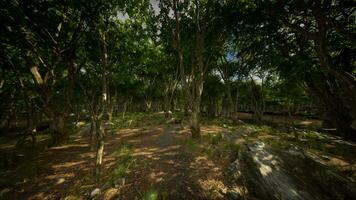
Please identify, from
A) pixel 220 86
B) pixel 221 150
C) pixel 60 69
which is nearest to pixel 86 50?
pixel 60 69

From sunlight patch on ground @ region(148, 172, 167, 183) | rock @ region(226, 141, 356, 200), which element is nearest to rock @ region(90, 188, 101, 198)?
sunlight patch on ground @ region(148, 172, 167, 183)

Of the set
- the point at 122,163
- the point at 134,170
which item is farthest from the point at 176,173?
the point at 122,163

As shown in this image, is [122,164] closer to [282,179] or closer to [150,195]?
[150,195]

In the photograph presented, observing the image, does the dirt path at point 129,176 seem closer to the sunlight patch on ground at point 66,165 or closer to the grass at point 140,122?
the sunlight patch on ground at point 66,165

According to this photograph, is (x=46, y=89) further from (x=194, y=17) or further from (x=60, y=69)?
(x=194, y=17)

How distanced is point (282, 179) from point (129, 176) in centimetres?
700

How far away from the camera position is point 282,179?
7711mm

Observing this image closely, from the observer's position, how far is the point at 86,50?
11.9 meters

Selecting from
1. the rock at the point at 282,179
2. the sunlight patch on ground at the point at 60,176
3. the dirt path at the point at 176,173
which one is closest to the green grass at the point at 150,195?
the dirt path at the point at 176,173

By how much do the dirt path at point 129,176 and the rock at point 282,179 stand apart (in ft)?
2.97

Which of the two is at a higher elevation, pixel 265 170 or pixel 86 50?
pixel 86 50

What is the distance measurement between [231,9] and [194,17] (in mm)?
3362

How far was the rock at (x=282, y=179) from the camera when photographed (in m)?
7.02

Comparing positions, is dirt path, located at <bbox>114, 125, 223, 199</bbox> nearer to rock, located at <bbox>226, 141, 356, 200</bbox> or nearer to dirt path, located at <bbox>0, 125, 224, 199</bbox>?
dirt path, located at <bbox>0, 125, 224, 199</bbox>
